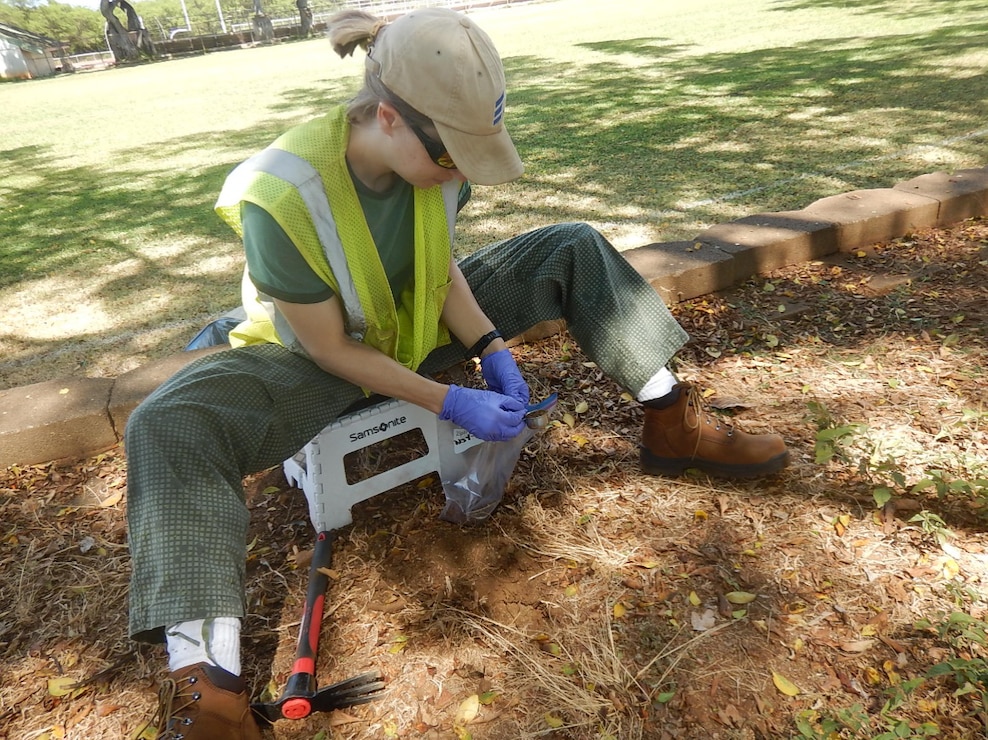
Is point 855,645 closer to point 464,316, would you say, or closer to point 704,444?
point 704,444

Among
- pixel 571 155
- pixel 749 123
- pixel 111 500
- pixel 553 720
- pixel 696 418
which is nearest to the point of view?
pixel 553 720

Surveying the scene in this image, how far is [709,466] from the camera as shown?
6.17ft

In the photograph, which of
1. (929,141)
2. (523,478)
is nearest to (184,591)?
(523,478)

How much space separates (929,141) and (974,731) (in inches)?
164

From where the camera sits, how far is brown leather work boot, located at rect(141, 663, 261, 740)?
1.23 meters

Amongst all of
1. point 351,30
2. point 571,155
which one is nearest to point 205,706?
point 351,30

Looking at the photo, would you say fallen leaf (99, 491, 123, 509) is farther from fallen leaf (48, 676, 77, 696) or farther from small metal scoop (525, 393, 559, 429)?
small metal scoop (525, 393, 559, 429)

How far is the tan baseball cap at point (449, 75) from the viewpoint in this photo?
1.30 metres

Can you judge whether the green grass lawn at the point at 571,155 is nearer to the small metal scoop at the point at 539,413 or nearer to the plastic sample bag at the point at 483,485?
the plastic sample bag at the point at 483,485

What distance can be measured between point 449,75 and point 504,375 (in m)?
0.80

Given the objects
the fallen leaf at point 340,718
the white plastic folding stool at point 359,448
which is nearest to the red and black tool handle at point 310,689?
the fallen leaf at point 340,718

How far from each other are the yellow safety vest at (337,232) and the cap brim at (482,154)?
0.27 meters

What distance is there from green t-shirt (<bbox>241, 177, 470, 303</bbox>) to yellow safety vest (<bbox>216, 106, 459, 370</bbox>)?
21mm

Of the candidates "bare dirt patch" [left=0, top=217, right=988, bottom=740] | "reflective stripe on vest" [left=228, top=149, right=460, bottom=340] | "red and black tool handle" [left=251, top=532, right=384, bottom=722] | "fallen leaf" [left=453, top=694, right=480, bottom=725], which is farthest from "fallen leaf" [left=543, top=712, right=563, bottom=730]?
"reflective stripe on vest" [left=228, top=149, right=460, bottom=340]
